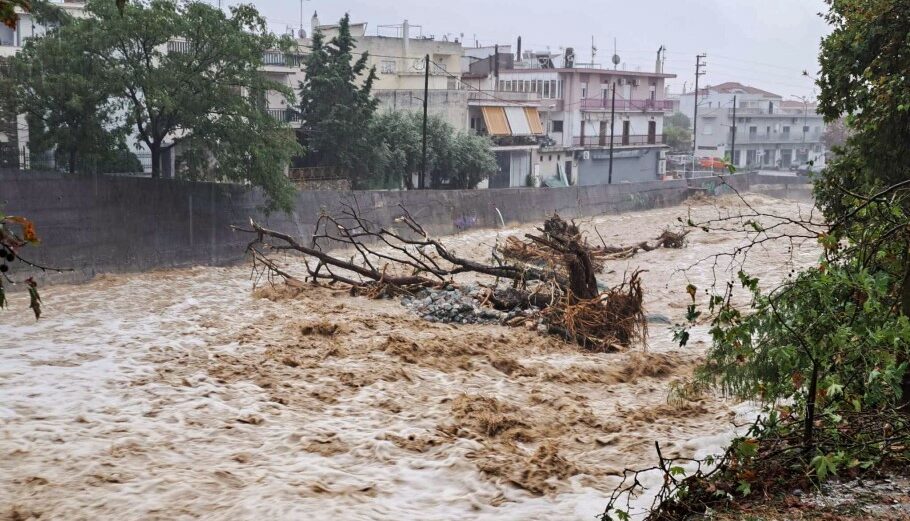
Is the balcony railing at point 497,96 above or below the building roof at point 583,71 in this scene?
below

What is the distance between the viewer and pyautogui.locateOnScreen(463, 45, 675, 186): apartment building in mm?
63469

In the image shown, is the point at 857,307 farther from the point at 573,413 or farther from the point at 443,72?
the point at 443,72

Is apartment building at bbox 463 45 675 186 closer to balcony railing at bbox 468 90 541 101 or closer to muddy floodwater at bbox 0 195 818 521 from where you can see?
balcony railing at bbox 468 90 541 101

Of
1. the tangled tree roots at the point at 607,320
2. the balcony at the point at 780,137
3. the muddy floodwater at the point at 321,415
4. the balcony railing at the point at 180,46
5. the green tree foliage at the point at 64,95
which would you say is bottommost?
the muddy floodwater at the point at 321,415

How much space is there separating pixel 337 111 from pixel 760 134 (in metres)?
57.3

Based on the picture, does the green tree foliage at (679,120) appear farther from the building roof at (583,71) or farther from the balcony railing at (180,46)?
the balcony railing at (180,46)

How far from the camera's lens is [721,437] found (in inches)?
433

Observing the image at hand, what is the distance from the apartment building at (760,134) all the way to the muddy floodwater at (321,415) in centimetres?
7192

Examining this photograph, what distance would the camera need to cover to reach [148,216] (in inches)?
988

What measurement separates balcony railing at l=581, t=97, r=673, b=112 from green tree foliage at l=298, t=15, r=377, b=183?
27.9 m

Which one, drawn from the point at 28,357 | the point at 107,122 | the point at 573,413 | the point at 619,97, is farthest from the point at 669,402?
the point at 619,97

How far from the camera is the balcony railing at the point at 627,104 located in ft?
223

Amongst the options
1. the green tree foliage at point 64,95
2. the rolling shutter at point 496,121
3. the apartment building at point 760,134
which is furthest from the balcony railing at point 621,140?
the green tree foliage at point 64,95

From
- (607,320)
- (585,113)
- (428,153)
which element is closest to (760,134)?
(585,113)
